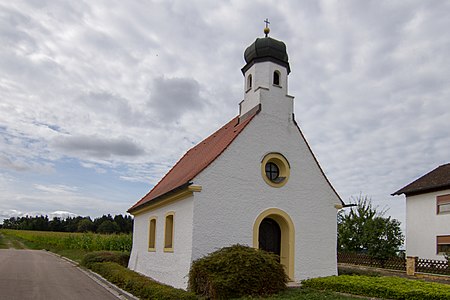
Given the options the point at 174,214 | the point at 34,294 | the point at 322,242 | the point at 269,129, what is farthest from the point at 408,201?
the point at 34,294

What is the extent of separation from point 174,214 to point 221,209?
215 centimetres

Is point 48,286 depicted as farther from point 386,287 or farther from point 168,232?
point 386,287

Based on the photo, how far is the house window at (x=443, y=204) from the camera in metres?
24.9

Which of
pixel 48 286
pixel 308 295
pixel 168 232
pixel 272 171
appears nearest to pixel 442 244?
pixel 272 171

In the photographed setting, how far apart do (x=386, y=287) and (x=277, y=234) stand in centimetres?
487

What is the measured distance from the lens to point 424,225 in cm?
2680

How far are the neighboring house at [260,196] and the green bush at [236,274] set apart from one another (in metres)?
1.04

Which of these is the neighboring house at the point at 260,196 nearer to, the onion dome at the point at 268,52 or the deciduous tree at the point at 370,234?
the onion dome at the point at 268,52

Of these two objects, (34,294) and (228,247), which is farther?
(34,294)

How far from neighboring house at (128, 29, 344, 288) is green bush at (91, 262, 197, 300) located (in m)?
1.00

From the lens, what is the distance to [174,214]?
14.9 metres

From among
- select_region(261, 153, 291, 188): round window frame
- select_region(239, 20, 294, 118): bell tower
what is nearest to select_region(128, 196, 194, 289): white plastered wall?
select_region(261, 153, 291, 188): round window frame

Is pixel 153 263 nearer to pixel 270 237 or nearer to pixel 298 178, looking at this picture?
pixel 270 237

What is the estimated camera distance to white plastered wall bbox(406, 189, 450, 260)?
2550cm
